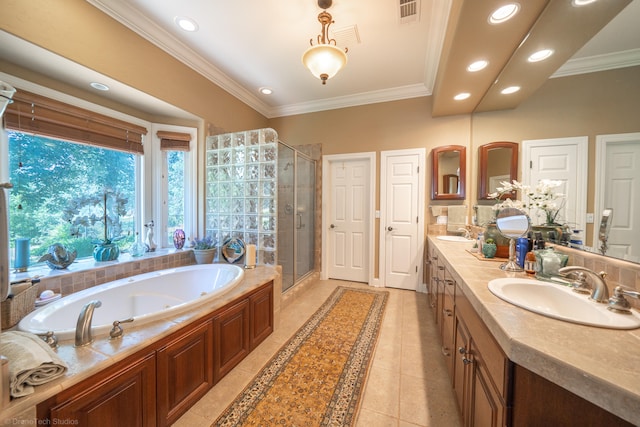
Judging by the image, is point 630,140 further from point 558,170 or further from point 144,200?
point 144,200

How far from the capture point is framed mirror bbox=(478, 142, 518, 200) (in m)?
2.17

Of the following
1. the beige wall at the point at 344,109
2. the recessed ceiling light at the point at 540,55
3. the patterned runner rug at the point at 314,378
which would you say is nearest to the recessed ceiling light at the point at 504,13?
the recessed ceiling light at the point at 540,55

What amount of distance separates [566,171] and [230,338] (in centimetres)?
253

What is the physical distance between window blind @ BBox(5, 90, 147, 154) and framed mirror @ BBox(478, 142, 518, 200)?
380 centimetres

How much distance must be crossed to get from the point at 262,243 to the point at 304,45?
2159 millimetres

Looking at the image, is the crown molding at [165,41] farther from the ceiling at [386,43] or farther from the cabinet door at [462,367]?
the cabinet door at [462,367]

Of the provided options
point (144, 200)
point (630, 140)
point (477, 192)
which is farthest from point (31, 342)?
point (477, 192)

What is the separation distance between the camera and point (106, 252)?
2125 mm

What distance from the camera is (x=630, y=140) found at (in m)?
1.06

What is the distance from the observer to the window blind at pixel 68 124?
172 centimetres

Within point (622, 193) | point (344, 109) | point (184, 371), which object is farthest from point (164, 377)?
point (344, 109)

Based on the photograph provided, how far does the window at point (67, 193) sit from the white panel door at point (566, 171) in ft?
12.1

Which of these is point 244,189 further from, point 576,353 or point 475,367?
point 576,353

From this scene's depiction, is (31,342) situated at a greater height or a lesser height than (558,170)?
lesser
